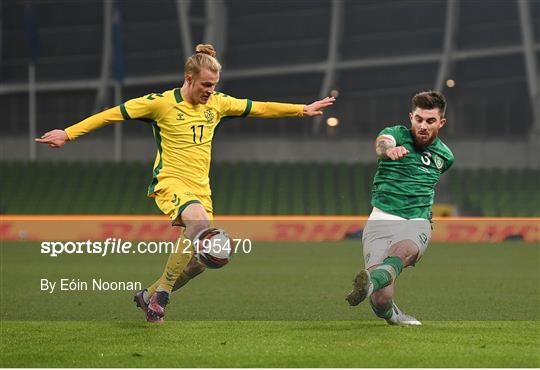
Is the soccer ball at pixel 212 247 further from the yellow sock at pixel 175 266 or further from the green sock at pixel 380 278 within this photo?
the green sock at pixel 380 278

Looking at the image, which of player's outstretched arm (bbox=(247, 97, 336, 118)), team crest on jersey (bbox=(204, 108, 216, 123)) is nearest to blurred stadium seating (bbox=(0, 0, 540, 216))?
player's outstretched arm (bbox=(247, 97, 336, 118))

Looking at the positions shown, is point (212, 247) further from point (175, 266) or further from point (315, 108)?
point (315, 108)

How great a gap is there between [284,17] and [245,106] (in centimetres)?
3265

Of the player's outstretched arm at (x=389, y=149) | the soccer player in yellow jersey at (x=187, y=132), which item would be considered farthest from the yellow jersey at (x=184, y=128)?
the player's outstretched arm at (x=389, y=149)

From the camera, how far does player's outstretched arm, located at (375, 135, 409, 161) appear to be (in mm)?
8781

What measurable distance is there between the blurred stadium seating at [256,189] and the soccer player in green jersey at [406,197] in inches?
937

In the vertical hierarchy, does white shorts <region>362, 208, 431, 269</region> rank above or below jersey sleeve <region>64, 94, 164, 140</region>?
below

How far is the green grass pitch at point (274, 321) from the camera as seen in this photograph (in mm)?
7934

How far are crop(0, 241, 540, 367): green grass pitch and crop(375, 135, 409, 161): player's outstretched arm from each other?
132 cm

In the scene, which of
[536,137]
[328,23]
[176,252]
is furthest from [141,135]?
[176,252]

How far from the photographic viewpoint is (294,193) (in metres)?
35.2

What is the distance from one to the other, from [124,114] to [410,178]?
7.39ft

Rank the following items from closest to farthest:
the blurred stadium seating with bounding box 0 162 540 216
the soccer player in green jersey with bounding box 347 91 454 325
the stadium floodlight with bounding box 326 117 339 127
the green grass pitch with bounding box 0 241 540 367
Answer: the green grass pitch with bounding box 0 241 540 367 → the soccer player in green jersey with bounding box 347 91 454 325 → the blurred stadium seating with bounding box 0 162 540 216 → the stadium floodlight with bounding box 326 117 339 127

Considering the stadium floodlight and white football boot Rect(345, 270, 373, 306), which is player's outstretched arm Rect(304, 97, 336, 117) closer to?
white football boot Rect(345, 270, 373, 306)
